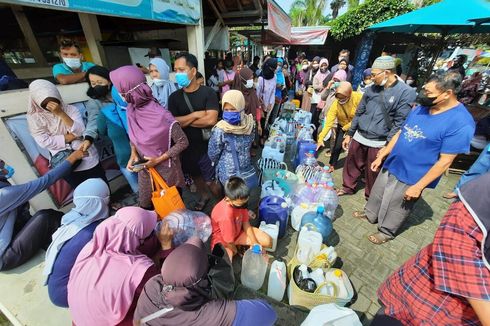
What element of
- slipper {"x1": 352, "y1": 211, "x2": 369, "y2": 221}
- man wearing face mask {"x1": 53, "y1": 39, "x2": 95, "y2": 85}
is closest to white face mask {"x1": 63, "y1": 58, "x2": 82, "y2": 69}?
man wearing face mask {"x1": 53, "y1": 39, "x2": 95, "y2": 85}

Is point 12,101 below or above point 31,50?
below

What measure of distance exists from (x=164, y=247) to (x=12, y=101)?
228 cm

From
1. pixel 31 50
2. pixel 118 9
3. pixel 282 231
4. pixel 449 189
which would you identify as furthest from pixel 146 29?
pixel 449 189

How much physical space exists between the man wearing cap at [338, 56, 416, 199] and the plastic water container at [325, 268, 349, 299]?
1.98 meters

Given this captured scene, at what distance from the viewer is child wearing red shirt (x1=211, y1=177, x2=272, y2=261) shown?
2.14 m

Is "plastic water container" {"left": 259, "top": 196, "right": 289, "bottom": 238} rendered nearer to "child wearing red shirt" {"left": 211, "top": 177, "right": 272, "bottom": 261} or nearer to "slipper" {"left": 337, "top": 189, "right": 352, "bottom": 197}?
"child wearing red shirt" {"left": 211, "top": 177, "right": 272, "bottom": 261}

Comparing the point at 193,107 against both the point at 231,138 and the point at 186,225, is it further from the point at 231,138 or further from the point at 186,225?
the point at 186,225

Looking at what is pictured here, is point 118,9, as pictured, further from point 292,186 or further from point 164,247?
point 292,186

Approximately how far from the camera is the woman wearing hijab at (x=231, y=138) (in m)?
2.38

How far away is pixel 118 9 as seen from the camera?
8.30ft

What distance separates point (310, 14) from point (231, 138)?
34326mm

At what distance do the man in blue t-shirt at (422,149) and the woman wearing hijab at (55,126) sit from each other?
3864 millimetres

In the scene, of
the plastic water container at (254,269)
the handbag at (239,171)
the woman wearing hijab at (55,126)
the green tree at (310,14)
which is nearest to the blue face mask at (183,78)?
the handbag at (239,171)

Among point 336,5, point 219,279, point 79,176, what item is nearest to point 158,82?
point 79,176
